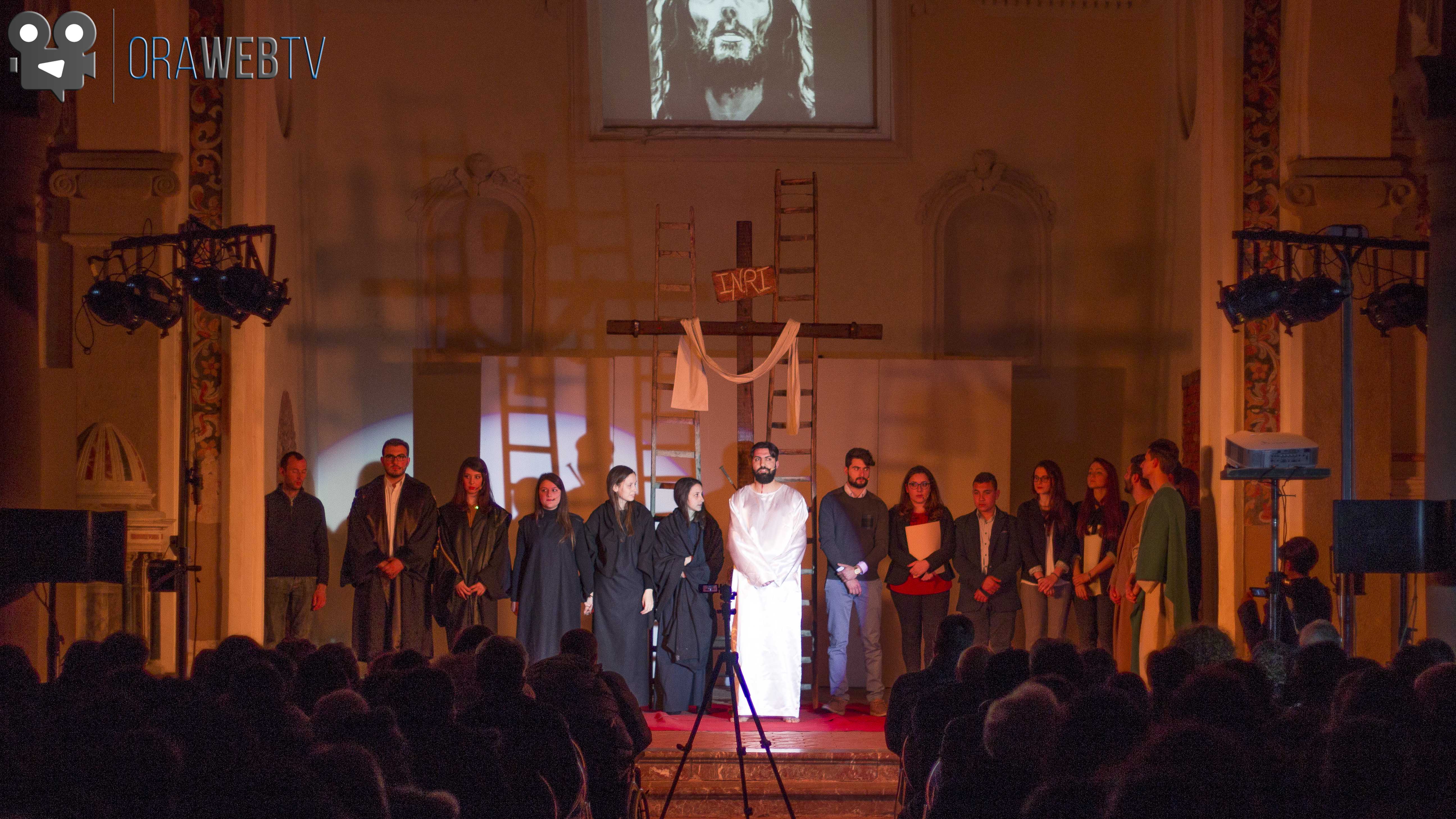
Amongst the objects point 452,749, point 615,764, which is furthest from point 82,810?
point 615,764

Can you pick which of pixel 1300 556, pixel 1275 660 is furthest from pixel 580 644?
pixel 1300 556

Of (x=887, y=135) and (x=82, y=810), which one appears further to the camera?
(x=887, y=135)

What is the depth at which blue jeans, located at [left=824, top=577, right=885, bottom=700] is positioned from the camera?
765 cm

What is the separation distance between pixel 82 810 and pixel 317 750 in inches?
18.3

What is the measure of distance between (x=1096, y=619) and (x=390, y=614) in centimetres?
396

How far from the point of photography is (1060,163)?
10070 millimetres

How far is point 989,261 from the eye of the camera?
10.2 meters

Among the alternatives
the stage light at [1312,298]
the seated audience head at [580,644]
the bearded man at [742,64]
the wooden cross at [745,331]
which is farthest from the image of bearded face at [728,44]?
the seated audience head at [580,644]

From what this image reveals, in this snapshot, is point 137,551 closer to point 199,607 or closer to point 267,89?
point 199,607

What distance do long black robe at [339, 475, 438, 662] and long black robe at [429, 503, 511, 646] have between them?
0.24 feet

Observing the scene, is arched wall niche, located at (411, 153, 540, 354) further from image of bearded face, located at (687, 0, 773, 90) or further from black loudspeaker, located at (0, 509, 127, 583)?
black loudspeaker, located at (0, 509, 127, 583)

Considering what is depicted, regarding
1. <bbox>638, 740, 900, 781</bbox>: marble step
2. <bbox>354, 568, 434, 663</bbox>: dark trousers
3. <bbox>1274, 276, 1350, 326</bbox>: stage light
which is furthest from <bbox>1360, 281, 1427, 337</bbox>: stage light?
<bbox>354, 568, 434, 663</bbox>: dark trousers

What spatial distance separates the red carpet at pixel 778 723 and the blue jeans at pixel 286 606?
2119mm

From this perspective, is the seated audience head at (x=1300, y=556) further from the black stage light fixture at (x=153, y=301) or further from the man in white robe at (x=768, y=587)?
the black stage light fixture at (x=153, y=301)
